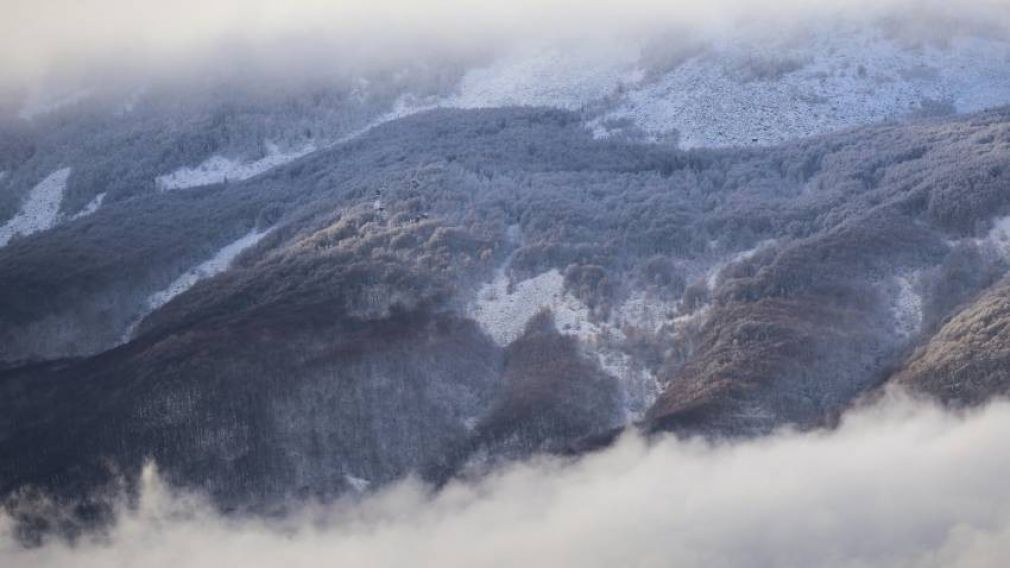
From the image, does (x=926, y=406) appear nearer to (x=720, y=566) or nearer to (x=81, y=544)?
(x=720, y=566)

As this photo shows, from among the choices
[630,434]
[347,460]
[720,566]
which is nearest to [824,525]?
[720,566]

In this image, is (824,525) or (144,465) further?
(144,465)

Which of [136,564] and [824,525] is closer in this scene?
[824,525]

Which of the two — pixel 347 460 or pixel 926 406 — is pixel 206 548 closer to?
pixel 347 460

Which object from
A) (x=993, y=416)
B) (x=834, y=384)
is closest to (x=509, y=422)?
(x=834, y=384)

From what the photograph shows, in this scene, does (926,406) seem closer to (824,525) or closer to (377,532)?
(824,525)

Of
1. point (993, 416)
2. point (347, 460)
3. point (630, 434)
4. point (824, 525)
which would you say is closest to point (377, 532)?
point (347, 460)

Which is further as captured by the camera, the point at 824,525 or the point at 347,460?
the point at 347,460
